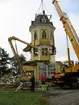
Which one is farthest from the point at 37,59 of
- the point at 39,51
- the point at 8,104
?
the point at 8,104

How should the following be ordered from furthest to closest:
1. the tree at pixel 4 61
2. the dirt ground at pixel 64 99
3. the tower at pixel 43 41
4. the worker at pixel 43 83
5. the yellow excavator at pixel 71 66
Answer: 1. the tree at pixel 4 61
2. the tower at pixel 43 41
3. the yellow excavator at pixel 71 66
4. the worker at pixel 43 83
5. the dirt ground at pixel 64 99

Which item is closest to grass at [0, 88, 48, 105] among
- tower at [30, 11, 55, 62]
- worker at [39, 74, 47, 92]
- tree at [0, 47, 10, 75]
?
worker at [39, 74, 47, 92]

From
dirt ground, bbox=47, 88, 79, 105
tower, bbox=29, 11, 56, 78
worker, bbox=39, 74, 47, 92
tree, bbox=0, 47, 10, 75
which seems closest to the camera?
dirt ground, bbox=47, 88, 79, 105

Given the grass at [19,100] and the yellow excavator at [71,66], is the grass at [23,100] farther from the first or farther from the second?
the yellow excavator at [71,66]

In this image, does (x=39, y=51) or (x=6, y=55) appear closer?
(x=39, y=51)

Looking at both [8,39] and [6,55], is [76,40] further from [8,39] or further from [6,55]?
[6,55]

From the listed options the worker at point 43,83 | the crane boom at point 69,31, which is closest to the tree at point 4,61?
the crane boom at point 69,31

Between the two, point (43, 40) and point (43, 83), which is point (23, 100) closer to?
point (43, 83)

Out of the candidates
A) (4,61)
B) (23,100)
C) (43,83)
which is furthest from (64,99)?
(4,61)

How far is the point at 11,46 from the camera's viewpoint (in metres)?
44.2

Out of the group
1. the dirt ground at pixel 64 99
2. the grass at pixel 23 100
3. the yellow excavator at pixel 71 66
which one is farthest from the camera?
the yellow excavator at pixel 71 66

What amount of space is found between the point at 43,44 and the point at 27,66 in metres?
6.52

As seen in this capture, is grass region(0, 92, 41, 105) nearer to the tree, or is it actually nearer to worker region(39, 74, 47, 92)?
worker region(39, 74, 47, 92)

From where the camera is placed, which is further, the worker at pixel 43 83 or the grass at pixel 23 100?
the worker at pixel 43 83
